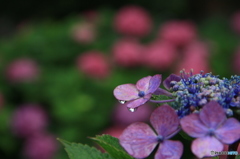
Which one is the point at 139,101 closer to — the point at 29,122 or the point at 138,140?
the point at 138,140

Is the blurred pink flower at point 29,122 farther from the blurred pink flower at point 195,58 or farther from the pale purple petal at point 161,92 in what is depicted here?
the pale purple petal at point 161,92

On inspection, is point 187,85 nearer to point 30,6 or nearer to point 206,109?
point 206,109

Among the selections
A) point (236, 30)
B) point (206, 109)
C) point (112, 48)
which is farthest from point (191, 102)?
point (236, 30)

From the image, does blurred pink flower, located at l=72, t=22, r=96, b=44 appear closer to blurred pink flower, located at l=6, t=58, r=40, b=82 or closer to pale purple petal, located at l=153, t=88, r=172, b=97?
blurred pink flower, located at l=6, t=58, r=40, b=82

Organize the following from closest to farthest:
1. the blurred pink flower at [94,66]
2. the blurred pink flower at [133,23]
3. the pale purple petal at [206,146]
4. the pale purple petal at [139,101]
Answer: the pale purple petal at [206,146] → the pale purple petal at [139,101] → the blurred pink flower at [94,66] → the blurred pink flower at [133,23]

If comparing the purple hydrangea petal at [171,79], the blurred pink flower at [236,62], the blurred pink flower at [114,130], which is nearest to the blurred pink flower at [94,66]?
the blurred pink flower at [114,130]

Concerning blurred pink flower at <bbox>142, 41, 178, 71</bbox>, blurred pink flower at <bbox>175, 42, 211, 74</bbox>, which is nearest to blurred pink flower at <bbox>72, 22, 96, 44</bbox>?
blurred pink flower at <bbox>142, 41, 178, 71</bbox>

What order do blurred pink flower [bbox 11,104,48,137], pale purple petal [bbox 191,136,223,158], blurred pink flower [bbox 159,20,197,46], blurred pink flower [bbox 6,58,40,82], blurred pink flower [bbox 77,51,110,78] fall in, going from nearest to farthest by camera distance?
pale purple petal [bbox 191,136,223,158], blurred pink flower [bbox 11,104,48,137], blurred pink flower [bbox 77,51,110,78], blurred pink flower [bbox 6,58,40,82], blurred pink flower [bbox 159,20,197,46]
